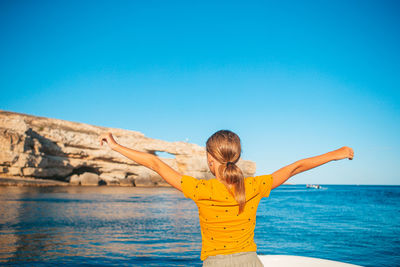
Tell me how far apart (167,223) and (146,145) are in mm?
40627

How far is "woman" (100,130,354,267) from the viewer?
1.69 metres

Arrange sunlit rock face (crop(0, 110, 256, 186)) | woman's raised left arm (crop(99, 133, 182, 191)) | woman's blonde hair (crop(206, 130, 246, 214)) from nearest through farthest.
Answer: woman's blonde hair (crop(206, 130, 246, 214)), woman's raised left arm (crop(99, 133, 182, 191)), sunlit rock face (crop(0, 110, 256, 186))

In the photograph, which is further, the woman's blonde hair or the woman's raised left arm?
the woman's raised left arm

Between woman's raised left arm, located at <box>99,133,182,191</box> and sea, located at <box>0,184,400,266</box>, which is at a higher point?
woman's raised left arm, located at <box>99,133,182,191</box>

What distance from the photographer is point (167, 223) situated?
43.5 ft

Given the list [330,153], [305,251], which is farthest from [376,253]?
[330,153]

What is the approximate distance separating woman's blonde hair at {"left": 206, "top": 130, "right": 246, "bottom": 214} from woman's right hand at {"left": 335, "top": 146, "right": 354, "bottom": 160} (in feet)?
2.77

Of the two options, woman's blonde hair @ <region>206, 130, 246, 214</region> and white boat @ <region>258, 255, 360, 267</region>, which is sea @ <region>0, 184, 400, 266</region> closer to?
white boat @ <region>258, 255, 360, 267</region>

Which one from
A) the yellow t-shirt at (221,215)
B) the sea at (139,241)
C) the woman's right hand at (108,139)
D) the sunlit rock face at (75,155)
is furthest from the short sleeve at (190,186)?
the sunlit rock face at (75,155)

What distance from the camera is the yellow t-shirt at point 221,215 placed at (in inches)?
66.7

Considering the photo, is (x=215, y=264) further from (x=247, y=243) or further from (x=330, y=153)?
(x=330, y=153)

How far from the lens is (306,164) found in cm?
200

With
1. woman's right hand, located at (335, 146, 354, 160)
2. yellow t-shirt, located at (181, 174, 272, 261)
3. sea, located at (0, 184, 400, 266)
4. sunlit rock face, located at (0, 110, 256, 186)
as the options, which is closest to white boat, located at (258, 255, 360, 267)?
woman's right hand, located at (335, 146, 354, 160)

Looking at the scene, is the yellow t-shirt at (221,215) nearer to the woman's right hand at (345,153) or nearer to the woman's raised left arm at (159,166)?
the woman's raised left arm at (159,166)
